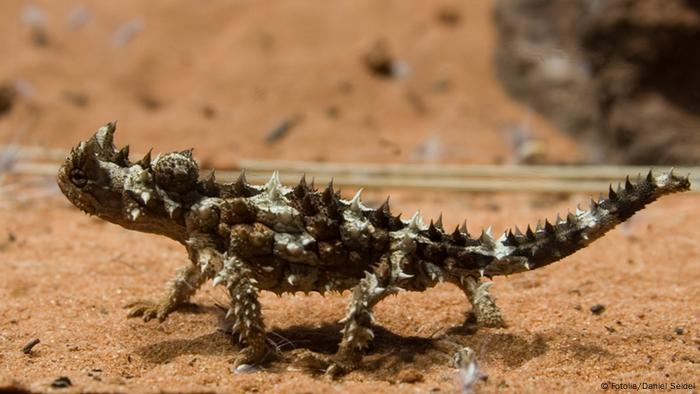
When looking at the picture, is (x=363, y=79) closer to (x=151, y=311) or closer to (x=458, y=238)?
(x=151, y=311)

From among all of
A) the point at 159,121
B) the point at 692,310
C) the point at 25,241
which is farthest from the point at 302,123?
the point at 692,310

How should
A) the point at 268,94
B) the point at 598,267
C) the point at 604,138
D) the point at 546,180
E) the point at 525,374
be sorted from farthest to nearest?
the point at 268,94 < the point at 604,138 < the point at 546,180 < the point at 598,267 < the point at 525,374

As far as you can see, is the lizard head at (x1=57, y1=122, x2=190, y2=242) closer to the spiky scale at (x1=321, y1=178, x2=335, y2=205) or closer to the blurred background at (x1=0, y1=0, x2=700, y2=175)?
the spiky scale at (x1=321, y1=178, x2=335, y2=205)

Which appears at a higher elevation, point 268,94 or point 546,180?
point 268,94

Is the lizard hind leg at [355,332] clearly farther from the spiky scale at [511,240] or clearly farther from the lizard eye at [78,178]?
the lizard eye at [78,178]

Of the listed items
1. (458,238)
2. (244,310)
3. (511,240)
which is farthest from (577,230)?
(244,310)

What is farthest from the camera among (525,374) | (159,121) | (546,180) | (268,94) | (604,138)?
(268,94)

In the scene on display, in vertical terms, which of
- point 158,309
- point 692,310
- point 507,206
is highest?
point 507,206

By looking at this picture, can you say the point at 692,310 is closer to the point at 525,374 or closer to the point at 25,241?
the point at 525,374
